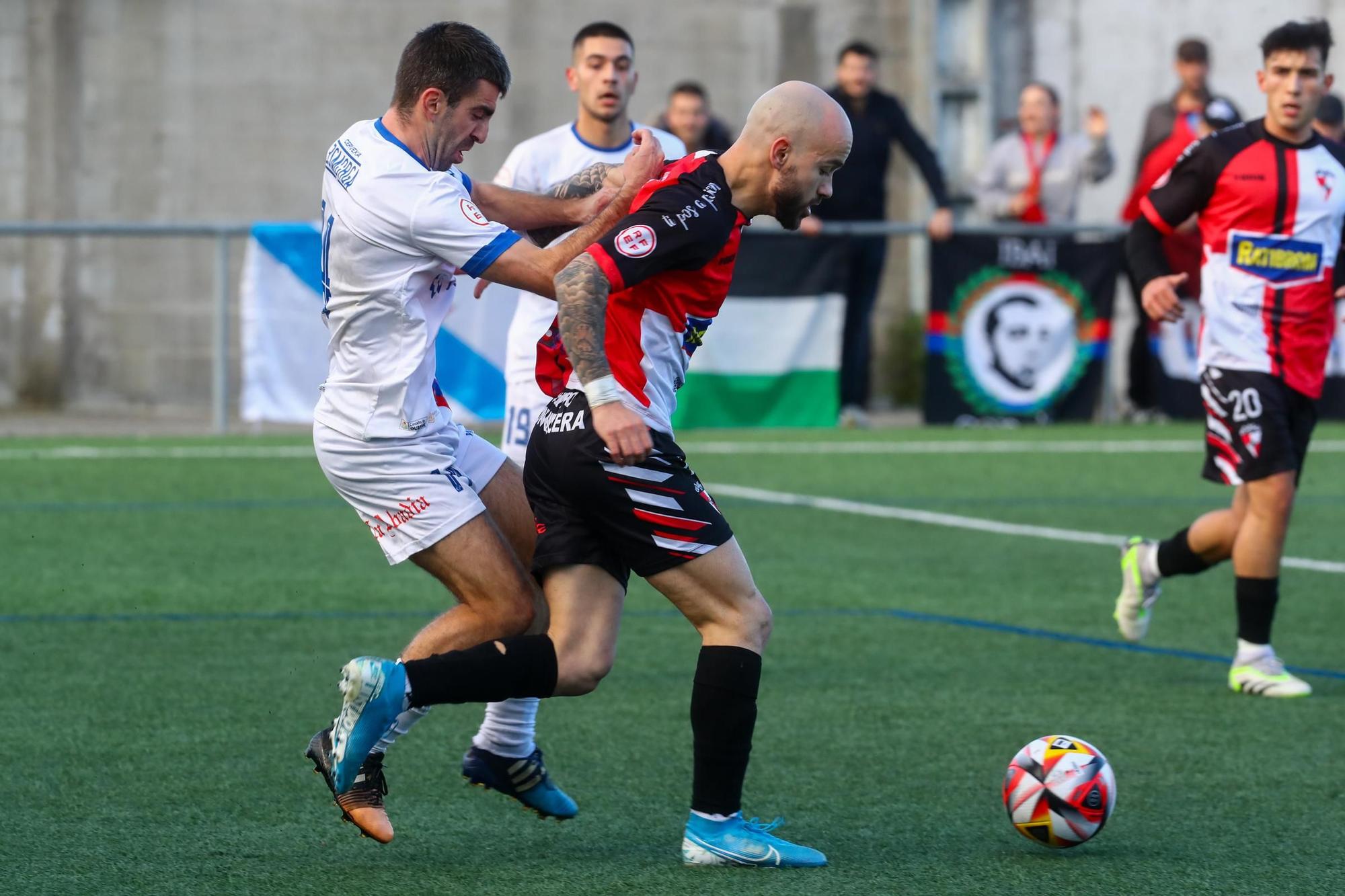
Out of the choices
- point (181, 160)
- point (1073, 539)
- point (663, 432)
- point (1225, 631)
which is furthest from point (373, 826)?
point (181, 160)

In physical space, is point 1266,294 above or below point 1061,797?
above

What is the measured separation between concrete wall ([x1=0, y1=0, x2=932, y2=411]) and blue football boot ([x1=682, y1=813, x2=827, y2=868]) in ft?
45.0

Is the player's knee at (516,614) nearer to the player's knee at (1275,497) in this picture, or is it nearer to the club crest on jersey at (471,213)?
the club crest on jersey at (471,213)

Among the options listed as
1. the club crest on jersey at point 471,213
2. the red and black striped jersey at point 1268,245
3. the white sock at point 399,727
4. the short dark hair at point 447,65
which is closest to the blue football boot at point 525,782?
the white sock at point 399,727

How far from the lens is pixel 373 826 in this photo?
15.7 feet

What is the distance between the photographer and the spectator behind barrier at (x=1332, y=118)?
595 inches

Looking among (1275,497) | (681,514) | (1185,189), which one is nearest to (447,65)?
(681,514)

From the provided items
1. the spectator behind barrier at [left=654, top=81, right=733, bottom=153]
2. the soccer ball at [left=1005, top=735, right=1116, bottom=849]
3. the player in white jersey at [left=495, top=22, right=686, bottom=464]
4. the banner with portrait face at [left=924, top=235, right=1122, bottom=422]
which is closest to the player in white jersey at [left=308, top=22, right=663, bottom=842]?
the soccer ball at [left=1005, top=735, right=1116, bottom=849]

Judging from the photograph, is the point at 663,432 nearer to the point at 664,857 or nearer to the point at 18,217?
the point at 664,857

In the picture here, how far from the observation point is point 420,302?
5.14 metres

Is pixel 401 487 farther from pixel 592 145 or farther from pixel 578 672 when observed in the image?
pixel 592 145

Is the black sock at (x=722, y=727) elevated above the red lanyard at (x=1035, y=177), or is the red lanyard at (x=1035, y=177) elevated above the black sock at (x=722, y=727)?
the red lanyard at (x=1035, y=177)

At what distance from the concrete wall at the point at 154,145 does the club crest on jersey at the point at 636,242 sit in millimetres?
13625

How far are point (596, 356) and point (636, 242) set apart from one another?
0.27m
